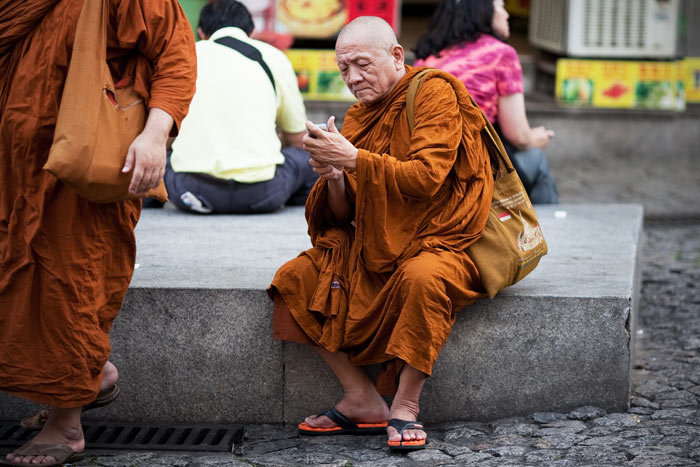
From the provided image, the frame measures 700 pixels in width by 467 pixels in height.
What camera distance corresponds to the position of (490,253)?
3.44 m

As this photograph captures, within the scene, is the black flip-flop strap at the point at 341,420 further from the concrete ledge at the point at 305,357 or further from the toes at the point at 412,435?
the toes at the point at 412,435

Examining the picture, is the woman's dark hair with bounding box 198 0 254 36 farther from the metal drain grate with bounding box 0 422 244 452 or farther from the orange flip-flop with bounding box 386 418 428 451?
the orange flip-flop with bounding box 386 418 428 451

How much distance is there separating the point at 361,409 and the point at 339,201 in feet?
2.32

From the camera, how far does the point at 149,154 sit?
9.71ft

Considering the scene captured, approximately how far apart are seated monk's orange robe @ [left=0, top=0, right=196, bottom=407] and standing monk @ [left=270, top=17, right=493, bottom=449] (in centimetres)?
54

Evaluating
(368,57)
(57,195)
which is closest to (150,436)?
(57,195)

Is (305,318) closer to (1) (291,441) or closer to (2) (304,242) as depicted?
(1) (291,441)

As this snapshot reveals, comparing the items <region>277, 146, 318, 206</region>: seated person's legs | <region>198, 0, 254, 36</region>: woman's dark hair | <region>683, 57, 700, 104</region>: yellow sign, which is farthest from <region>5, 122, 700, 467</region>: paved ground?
<region>683, 57, 700, 104</region>: yellow sign

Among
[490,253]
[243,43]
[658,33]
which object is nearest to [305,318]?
[490,253]

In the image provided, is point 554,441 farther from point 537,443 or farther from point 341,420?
point 341,420

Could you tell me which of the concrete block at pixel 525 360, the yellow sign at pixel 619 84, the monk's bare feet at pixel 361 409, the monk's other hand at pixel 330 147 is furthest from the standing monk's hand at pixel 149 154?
the yellow sign at pixel 619 84

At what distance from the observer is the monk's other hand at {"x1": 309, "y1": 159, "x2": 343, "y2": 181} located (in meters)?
3.25

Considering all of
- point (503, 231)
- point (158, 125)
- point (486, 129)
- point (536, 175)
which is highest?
point (158, 125)

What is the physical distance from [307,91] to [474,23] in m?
3.92
